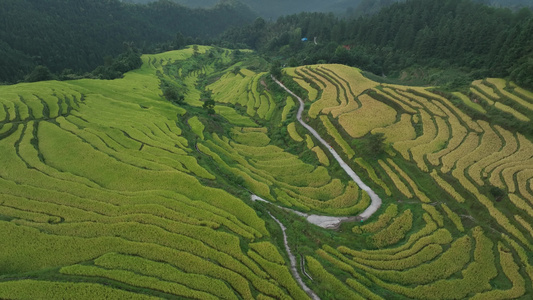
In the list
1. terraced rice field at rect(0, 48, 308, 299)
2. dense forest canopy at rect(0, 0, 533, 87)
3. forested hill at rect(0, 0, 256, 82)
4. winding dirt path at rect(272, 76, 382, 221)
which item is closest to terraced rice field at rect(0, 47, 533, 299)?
terraced rice field at rect(0, 48, 308, 299)

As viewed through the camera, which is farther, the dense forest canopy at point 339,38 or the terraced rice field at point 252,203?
the dense forest canopy at point 339,38

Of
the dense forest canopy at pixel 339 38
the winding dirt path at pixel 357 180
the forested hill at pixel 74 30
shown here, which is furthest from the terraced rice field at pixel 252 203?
the forested hill at pixel 74 30

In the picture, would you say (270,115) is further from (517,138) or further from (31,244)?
(31,244)

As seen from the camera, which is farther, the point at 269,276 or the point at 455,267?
the point at 455,267

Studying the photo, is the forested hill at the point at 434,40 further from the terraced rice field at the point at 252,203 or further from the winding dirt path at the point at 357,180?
the winding dirt path at the point at 357,180

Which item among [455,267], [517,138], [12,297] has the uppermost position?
Answer: [517,138]

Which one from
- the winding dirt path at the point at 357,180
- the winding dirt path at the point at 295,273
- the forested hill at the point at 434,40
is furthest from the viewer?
the forested hill at the point at 434,40

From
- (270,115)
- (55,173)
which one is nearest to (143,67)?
(270,115)
